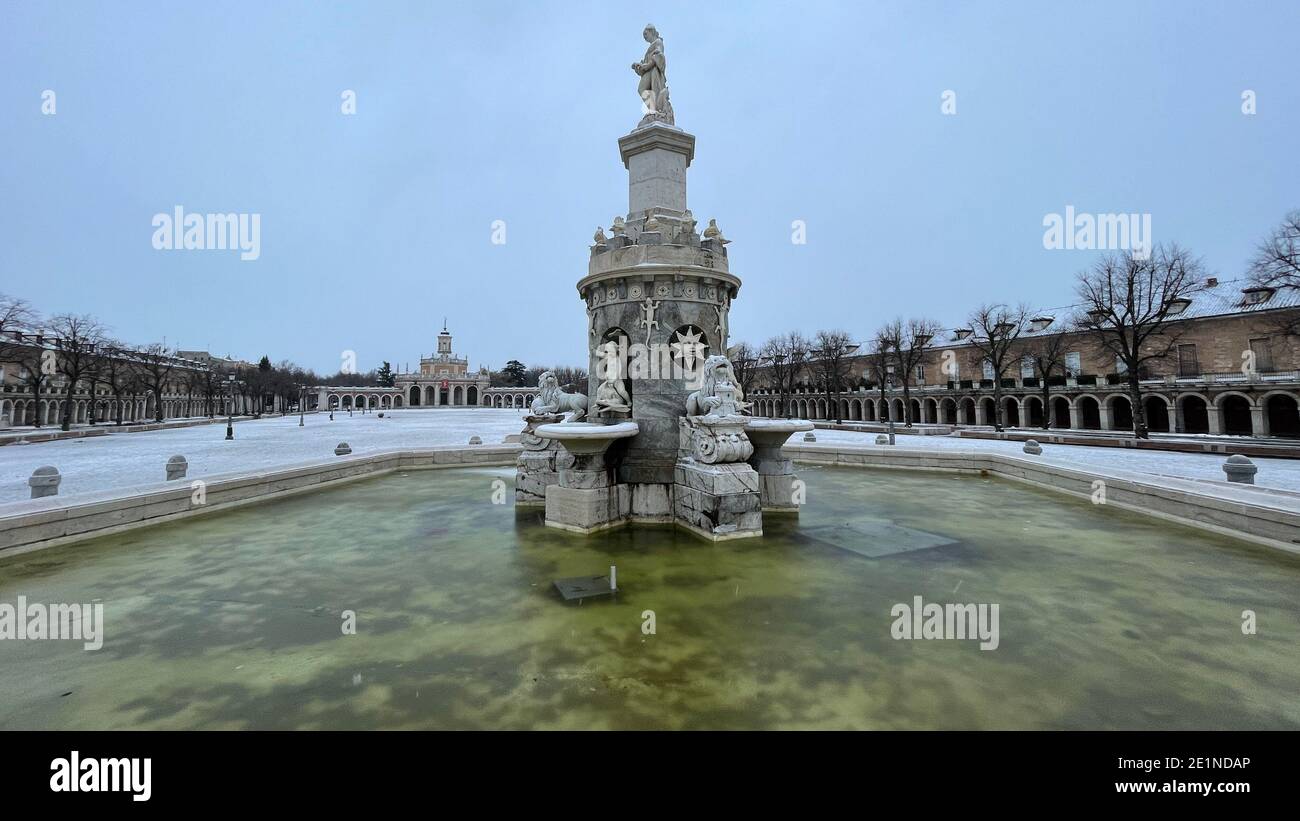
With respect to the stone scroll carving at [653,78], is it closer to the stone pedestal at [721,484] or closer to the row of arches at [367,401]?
the stone pedestal at [721,484]

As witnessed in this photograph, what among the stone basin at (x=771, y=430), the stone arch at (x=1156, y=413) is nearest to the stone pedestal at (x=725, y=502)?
the stone basin at (x=771, y=430)

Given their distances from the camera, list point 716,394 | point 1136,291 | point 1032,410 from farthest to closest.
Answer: point 1032,410
point 1136,291
point 716,394

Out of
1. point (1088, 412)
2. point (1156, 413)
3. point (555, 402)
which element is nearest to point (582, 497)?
point (555, 402)

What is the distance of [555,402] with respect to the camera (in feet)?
34.8

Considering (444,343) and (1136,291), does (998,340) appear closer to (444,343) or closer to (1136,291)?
(1136,291)

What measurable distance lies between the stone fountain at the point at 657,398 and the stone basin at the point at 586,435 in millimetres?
24

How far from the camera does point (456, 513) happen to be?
30.3 ft

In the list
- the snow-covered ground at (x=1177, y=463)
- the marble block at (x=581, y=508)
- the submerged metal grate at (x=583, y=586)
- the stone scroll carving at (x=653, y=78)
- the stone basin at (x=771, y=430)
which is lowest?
the snow-covered ground at (x=1177, y=463)

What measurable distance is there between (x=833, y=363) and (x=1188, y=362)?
2681cm

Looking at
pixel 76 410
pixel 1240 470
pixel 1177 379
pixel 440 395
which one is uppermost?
pixel 440 395

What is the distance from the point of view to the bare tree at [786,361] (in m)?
55.8

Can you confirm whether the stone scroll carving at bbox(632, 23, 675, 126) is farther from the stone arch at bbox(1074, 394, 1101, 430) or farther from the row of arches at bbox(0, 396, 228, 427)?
the row of arches at bbox(0, 396, 228, 427)

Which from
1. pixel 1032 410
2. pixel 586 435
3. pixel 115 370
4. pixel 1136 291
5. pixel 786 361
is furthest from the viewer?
pixel 786 361
